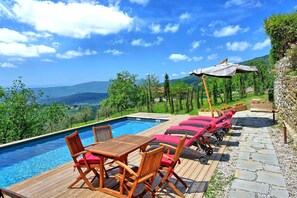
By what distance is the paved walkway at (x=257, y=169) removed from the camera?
3441 mm

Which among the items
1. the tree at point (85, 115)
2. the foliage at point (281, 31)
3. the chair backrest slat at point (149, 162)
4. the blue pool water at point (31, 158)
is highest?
the foliage at point (281, 31)

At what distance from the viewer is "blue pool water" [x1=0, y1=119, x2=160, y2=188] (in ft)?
20.5

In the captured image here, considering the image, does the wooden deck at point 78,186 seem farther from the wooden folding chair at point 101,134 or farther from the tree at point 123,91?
the tree at point 123,91

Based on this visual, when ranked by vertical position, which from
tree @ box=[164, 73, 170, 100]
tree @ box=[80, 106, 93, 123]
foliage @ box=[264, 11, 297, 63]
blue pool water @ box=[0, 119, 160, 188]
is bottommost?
blue pool water @ box=[0, 119, 160, 188]

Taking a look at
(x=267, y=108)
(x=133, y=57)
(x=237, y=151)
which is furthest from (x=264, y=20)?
(x=133, y=57)

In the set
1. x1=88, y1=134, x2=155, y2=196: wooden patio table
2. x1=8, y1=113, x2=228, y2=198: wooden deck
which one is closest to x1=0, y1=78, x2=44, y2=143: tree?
x1=8, y1=113, x2=228, y2=198: wooden deck

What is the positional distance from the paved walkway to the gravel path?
3.1 inches

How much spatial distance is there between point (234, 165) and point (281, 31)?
11.7 meters

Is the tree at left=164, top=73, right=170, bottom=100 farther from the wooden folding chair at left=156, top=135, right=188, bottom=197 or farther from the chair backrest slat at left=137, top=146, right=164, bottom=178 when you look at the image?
the chair backrest slat at left=137, top=146, right=164, bottom=178

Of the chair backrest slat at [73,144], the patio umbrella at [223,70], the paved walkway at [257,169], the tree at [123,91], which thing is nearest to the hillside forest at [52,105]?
the tree at [123,91]

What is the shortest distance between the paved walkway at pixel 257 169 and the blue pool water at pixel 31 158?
5.52 meters

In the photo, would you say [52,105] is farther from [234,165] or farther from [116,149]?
[234,165]

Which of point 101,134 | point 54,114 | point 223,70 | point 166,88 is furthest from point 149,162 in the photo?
point 166,88

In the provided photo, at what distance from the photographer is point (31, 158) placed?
7.63m
